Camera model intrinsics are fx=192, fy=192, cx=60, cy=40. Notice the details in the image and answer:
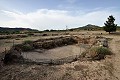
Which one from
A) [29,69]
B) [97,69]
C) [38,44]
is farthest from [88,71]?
[38,44]

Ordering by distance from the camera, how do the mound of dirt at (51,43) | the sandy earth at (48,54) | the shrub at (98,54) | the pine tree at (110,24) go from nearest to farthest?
the shrub at (98,54), the sandy earth at (48,54), the mound of dirt at (51,43), the pine tree at (110,24)

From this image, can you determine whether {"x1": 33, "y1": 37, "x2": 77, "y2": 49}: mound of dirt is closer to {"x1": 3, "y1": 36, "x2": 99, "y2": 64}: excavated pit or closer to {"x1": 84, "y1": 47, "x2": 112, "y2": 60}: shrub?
{"x1": 3, "y1": 36, "x2": 99, "y2": 64}: excavated pit

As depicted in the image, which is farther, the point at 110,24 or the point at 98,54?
the point at 110,24

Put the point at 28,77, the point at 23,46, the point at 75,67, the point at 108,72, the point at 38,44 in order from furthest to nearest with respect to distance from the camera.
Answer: the point at 38,44 < the point at 23,46 < the point at 75,67 < the point at 108,72 < the point at 28,77

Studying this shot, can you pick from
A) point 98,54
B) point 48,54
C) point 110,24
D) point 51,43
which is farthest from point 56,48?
point 110,24

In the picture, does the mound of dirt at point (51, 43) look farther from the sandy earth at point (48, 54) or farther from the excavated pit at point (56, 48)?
the sandy earth at point (48, 54)

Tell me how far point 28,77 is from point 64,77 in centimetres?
288

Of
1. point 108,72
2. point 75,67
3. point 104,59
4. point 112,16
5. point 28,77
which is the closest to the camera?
point 28,77

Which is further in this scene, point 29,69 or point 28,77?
point 29,69

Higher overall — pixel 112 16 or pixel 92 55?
pixel 112 16

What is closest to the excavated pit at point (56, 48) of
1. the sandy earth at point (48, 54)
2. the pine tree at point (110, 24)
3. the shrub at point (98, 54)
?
the sandy earth at point (48, 54)

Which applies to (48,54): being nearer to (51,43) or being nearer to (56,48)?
(56,48)

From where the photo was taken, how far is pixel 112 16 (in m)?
54.1

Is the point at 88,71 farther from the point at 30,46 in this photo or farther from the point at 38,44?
the point at 38,44
